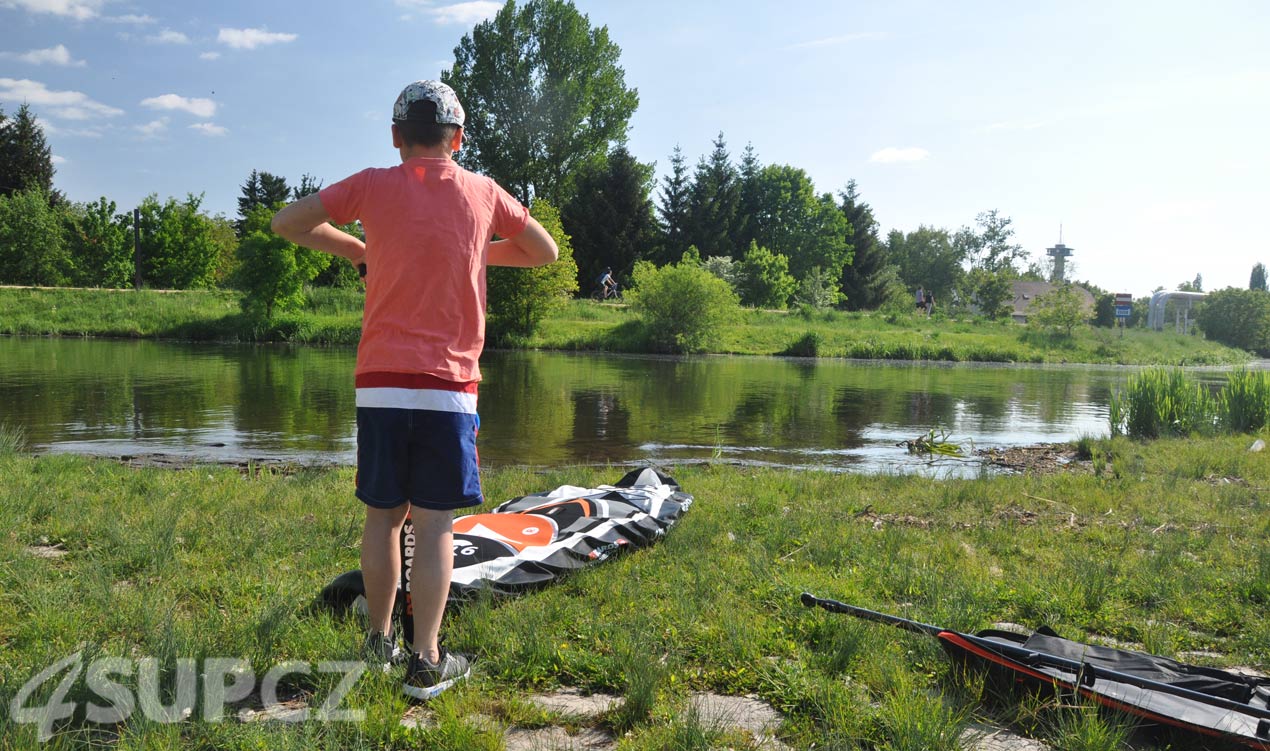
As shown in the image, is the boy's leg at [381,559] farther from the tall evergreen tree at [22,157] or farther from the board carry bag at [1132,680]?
the tall evergreen tree at [22,157]

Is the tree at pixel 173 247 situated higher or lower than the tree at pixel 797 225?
lower

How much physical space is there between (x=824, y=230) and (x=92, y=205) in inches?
1975

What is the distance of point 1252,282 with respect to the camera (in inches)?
6304

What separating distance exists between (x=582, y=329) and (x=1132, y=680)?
121 ft

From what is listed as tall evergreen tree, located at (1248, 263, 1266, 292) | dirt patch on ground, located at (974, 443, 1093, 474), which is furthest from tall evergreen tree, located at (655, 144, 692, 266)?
tall evergreen tree, located at (1248, 263, 1266, 292)

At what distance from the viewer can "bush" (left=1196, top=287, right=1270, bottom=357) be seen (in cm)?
6194

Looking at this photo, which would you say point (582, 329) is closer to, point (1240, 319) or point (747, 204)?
point (747, 204)

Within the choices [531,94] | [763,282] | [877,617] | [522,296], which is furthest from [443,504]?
[531,94]

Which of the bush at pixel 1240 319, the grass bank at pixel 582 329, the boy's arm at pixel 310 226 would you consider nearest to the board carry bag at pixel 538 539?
the boy's arm at pixel 310 226

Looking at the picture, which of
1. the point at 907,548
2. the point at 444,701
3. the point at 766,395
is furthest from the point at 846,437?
the point at 444,701

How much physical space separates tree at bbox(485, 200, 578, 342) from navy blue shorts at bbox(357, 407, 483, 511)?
3392 cm

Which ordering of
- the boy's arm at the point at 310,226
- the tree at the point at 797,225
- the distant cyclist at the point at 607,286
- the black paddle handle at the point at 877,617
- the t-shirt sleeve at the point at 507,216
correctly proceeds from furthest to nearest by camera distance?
the tree at the point at 797,225
the distant cyclist at the point at 607,286
the black paddle handle at the point at 877,617
the t-shirt sleeve at the point at 507,216
the boy's arm at the point at 310,226

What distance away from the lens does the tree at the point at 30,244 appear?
144 ft

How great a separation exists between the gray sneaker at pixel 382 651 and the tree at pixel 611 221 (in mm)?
52786
